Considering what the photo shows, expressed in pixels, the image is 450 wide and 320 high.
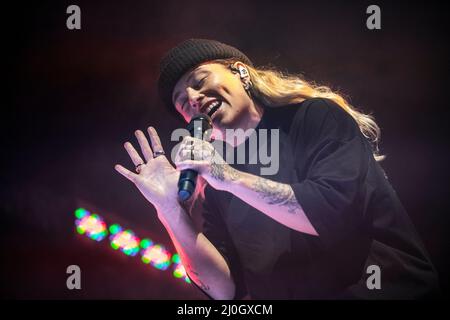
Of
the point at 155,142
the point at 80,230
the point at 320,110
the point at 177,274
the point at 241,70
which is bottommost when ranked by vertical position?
the point at 177,274

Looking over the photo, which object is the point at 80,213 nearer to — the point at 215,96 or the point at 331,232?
the point at 215,96

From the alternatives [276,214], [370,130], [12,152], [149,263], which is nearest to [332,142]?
[276,214]

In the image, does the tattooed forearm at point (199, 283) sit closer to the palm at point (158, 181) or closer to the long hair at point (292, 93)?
the palm at point (158, 181)

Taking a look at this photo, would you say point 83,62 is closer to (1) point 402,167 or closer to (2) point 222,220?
(2) point 222,220

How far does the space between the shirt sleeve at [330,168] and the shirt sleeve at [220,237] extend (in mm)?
459

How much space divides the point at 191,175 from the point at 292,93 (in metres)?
0.87

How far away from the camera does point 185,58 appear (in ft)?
7.20

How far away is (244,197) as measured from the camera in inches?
69.6

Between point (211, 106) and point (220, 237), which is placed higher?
point (211, 106)

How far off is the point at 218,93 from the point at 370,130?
2.67 ft

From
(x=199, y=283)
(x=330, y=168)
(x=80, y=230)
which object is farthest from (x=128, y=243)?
(x=330, y=168)

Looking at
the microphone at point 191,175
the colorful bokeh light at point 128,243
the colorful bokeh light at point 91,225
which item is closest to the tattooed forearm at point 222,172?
the microphone at point 191,175

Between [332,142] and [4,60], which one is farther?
[4,60]

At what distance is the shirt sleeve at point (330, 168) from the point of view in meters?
1.70
